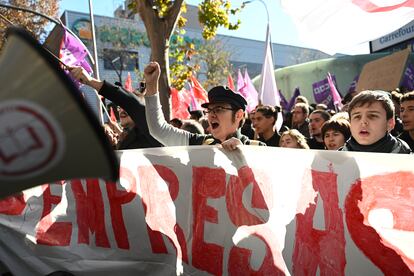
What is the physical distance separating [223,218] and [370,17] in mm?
1683

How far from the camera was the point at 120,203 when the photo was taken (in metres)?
2.66

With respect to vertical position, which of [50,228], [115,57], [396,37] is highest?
[115,57]

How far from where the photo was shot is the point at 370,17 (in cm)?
277

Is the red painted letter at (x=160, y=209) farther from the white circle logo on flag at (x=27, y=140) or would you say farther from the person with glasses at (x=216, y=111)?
the white circle logo on flag at (x=27, y=140)

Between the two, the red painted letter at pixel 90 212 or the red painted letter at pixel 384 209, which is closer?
the red painted letter at pixel 384 209

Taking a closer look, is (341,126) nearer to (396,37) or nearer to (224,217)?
(224,217)

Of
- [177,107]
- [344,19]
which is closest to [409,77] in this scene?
[177,107]

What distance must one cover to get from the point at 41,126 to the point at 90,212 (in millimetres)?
2102

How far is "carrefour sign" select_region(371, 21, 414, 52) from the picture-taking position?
1911 centimetres

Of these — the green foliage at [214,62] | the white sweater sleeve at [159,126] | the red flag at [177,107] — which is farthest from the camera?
the green foliage at [214,62]

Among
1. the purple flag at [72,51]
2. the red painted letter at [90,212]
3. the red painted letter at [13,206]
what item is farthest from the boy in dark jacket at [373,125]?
the purple flag at [72,51]

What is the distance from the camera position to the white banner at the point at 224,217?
1854 millimetres

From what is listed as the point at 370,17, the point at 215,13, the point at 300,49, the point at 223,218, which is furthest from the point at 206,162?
the point at 300,49

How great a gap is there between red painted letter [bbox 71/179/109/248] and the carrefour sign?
64.6 feet
